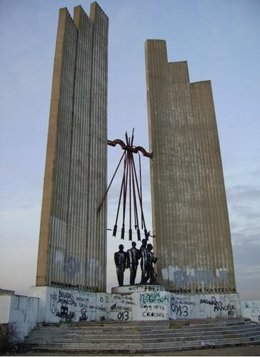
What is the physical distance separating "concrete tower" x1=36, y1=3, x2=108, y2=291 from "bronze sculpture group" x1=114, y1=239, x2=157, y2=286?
70 centimetres

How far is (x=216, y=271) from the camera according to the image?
18.0 m

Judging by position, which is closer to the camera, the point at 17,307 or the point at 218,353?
the point at 218,353

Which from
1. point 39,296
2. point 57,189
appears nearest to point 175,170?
point 57,189

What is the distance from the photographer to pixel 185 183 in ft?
63.7

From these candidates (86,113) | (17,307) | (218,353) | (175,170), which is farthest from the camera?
(175,170)

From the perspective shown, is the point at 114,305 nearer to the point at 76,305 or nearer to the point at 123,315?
the point at 123,315

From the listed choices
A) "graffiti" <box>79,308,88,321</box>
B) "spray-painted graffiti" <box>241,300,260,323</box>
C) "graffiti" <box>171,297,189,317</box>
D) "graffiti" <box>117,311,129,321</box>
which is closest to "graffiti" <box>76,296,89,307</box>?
"graffiti" <box>79,308,88,321</box>

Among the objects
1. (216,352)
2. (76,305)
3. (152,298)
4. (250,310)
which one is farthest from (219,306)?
(216,352)

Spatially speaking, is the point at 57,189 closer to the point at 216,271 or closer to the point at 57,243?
the point at 57,243

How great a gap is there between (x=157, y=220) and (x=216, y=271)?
374cm

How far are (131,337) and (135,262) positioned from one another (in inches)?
244

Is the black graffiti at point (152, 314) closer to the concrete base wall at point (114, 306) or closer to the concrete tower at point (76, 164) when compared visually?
the concrete base wall at point (114, 306)

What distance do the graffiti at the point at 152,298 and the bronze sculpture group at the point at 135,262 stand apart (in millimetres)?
1411

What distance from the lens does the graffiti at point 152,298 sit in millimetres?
13953
